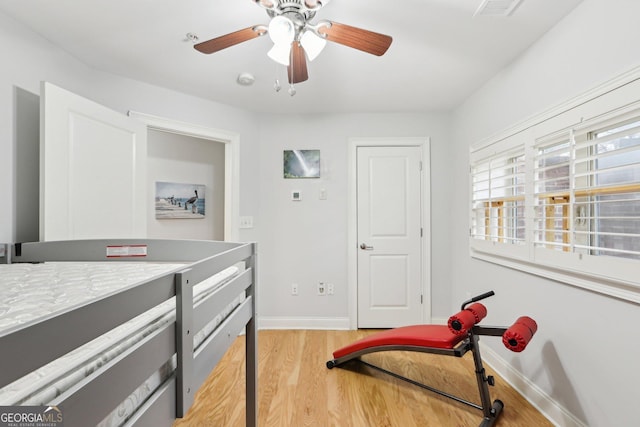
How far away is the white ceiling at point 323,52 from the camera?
5.61 feet

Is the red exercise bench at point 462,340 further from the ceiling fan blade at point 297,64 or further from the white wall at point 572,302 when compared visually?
the ceiling fan blade at point 297,64

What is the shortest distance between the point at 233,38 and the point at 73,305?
1.50m

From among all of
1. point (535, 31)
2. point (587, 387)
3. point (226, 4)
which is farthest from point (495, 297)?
point (226, 4)

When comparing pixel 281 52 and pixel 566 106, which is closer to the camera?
pixel 281 52

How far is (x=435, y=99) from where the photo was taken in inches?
121

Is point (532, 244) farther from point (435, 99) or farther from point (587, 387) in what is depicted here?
point (435, 99)

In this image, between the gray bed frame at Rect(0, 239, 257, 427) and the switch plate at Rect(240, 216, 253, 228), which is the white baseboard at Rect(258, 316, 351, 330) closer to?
the switch plate at Rect(240, 216, 253, 228)

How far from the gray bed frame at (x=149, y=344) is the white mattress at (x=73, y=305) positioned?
0.09ft

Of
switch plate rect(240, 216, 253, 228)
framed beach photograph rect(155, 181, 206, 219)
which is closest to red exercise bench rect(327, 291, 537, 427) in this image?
switch plate rect(240, 216, 253, 228)

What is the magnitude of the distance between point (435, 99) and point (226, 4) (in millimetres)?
2158

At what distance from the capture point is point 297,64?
70.6 inches

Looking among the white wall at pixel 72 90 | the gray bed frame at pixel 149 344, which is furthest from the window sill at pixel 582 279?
the white wall at pixel 72 90

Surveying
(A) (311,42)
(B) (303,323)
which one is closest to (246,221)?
(B) (303,323)

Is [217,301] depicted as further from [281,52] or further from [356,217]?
[356,217]
